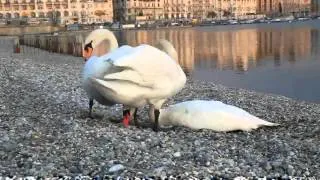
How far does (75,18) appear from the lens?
609ft

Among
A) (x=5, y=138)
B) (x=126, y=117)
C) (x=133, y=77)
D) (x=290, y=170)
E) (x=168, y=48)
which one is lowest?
(x=290, y=170)

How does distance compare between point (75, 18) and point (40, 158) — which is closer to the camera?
point (40, 158)

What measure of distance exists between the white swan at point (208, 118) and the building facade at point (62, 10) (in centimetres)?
15703

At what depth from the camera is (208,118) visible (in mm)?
10469

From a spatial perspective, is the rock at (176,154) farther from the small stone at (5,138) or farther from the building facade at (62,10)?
the building facade at (62,10)

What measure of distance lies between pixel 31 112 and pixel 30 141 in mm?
3082

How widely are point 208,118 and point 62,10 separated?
585ft

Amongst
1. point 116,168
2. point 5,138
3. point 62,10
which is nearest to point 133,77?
point 5,138

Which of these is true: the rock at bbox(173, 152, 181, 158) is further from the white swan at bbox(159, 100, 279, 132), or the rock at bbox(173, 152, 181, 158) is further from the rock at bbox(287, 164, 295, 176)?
the white swan at bbox(159, 100, 279, 132)

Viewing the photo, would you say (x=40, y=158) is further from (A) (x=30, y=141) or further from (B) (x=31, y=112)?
(B) (x=31, y=112)

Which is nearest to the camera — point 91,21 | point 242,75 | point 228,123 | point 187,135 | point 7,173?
point 7,173

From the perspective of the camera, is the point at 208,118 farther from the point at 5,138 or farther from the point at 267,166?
the point at 5,138

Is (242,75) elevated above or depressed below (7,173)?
below

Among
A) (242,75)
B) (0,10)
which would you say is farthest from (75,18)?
(242,75)
